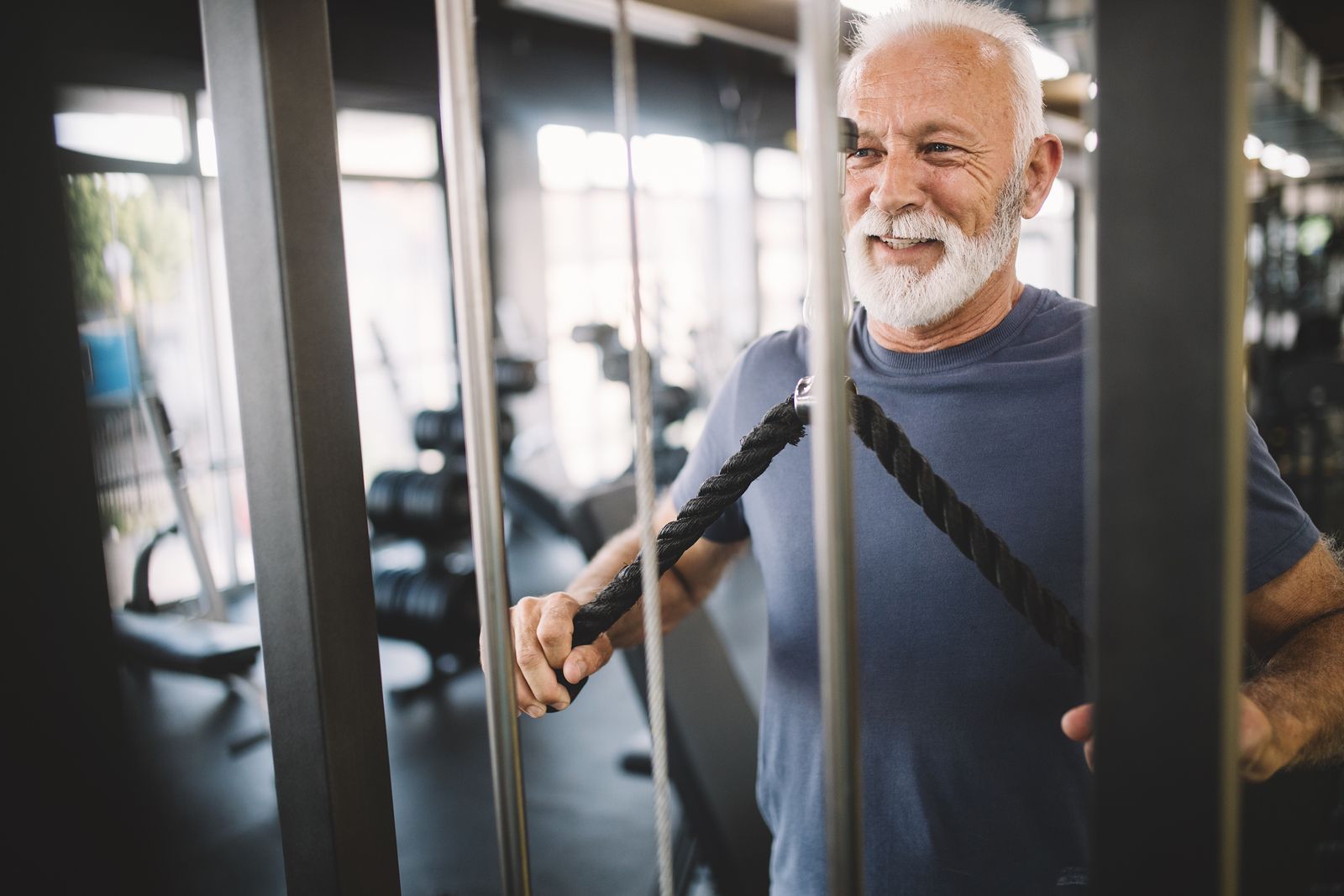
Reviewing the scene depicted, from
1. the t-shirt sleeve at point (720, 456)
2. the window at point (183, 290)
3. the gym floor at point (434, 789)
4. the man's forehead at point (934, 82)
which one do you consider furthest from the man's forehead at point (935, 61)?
the window at point (183, 290)

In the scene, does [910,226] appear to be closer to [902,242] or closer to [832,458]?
[902,242]

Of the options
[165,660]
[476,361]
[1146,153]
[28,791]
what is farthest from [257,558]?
[165,660]

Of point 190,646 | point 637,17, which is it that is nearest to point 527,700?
point 190,646

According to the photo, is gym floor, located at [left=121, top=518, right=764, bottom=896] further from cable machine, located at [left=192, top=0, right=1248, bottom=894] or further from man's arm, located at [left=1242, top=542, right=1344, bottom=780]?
man's arm, located at [left=1242, top=542, right=1344, bottom=780]

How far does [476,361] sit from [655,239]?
703 cm

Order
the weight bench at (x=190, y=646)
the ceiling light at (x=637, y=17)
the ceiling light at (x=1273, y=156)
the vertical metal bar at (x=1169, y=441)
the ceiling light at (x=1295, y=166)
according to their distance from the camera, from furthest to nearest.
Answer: the ceiling light at (x=1295, y=166) → the ceiling light at (x=1273, y=156) → the ceiling light at (x=637, y=17) → the weight bench at (x=190, y=646) → the vertical metal bar at (x=1169, y=441)

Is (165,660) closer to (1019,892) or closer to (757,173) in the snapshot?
(1019,892)

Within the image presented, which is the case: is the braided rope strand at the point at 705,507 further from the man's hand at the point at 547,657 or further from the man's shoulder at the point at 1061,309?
the man's shoulder at the point at 1061,309

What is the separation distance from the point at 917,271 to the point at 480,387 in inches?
29.3

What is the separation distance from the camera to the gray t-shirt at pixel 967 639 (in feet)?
3.49

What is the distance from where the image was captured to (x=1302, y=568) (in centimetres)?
98

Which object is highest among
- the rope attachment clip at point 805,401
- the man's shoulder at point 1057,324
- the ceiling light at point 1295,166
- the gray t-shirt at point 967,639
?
the ceiling light at point 1295,166

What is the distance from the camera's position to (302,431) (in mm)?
673

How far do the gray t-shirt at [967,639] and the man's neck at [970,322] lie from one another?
0.08ft
